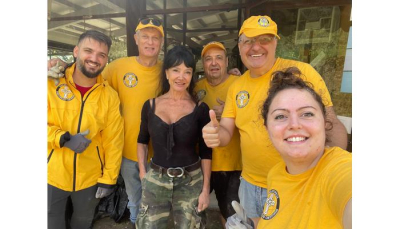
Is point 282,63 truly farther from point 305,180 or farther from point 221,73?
point 305,180

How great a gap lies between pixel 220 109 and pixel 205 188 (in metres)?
0.73

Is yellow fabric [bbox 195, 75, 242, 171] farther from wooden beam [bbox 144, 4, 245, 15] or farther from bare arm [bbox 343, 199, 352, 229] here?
wooden beam [bbox 144, 4, 245, 15]

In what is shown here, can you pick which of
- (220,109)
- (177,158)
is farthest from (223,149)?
(177,158)

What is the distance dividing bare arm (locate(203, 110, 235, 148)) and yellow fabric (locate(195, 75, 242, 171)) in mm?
285

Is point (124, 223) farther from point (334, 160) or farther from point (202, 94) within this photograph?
point (334, 160)

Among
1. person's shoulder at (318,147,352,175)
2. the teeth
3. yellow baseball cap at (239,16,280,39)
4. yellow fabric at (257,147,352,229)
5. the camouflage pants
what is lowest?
the camouflage pants

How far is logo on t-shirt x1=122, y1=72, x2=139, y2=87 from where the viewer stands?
2398mm

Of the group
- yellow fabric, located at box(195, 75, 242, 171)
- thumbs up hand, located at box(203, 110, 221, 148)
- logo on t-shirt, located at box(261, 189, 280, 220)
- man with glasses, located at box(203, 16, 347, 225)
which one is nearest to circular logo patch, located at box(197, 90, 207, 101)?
yellow fabric, located at box(195, 75, 242, 171)

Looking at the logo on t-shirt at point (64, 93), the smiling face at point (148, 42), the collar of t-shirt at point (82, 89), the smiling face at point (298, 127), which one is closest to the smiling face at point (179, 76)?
the smiling face at point (148, 42)

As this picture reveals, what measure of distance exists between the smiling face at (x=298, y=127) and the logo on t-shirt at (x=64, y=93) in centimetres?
158

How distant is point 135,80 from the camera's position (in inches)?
94.8

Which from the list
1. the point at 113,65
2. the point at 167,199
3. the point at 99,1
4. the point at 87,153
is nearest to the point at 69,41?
the point at 99,1

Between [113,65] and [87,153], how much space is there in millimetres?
972

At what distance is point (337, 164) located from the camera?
100cm
